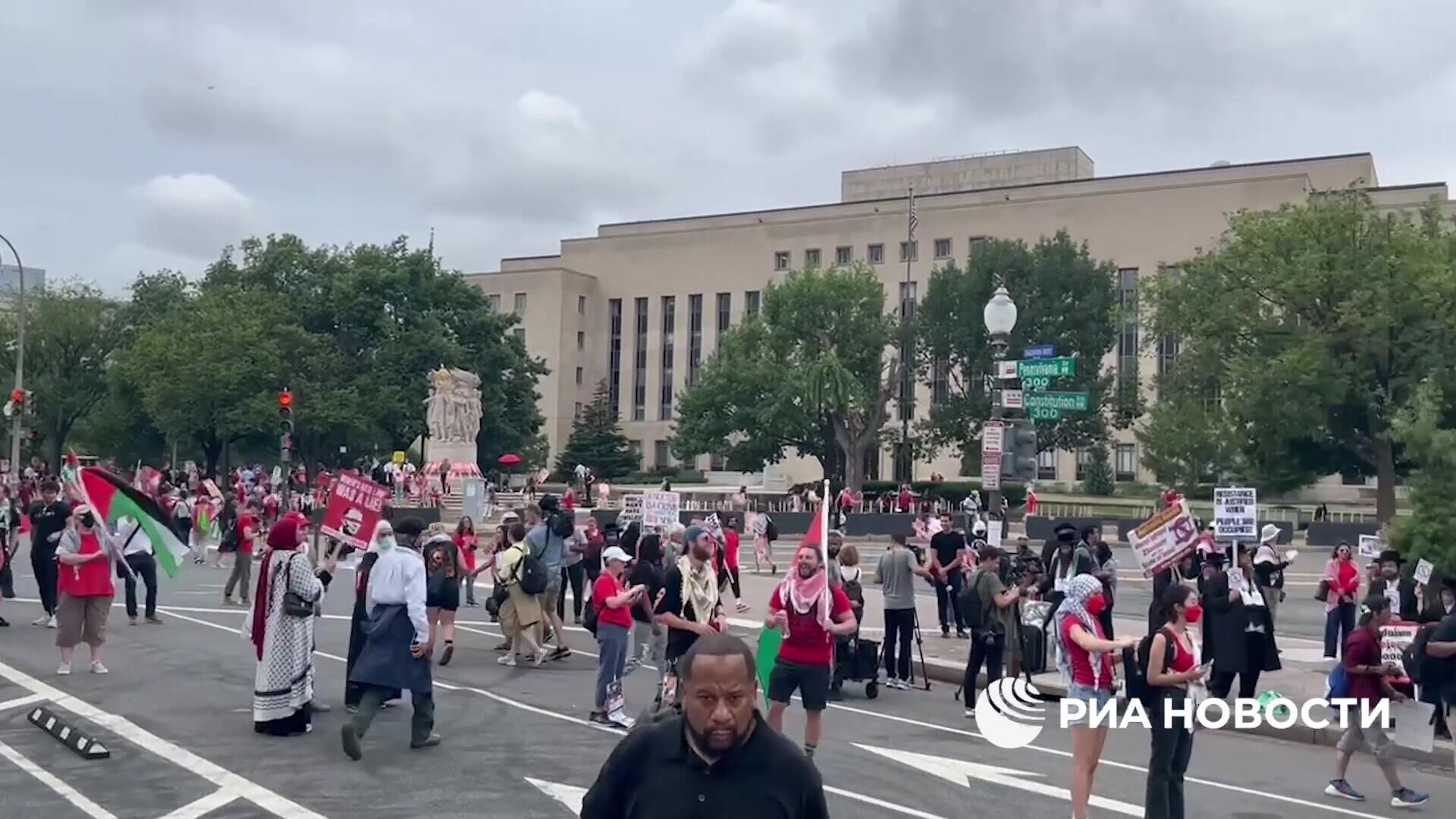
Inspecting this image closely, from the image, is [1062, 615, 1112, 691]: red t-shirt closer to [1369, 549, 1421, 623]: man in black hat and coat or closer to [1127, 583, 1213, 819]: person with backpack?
[1127, 583, 1213, 819]: person with backpack

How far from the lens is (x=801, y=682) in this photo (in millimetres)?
9539

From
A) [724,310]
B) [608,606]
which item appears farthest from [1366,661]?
[724,310]

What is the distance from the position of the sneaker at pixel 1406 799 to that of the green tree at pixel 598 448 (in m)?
68.3

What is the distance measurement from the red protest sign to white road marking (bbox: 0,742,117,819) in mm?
3000

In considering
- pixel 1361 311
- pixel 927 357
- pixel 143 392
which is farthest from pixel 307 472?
pixel 1361 311

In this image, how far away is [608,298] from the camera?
98688 millimetres

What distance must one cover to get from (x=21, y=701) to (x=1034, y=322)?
54303 mm

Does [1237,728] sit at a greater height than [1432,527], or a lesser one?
lesser

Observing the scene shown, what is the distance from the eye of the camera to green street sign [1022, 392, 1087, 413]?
52.5 feet

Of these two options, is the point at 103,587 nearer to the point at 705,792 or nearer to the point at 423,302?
the point at 705,792

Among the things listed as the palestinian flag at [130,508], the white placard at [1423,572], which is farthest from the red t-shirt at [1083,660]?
the palestinian flag at [130,508]

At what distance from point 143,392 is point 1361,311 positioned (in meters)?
52.8

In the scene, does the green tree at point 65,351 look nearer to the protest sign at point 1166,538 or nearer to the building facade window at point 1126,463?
the building facade window at point 1126,463

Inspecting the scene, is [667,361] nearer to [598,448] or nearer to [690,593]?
[598,448]
